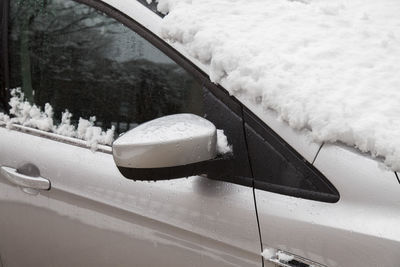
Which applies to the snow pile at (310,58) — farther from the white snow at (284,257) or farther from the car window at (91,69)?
the white snow at (284,257)

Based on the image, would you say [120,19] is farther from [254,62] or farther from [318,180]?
[318,180]

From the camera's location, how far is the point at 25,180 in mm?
2070

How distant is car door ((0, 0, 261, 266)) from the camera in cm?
167

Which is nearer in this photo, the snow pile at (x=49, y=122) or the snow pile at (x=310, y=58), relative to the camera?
the snow pile at (x=310, y=58)

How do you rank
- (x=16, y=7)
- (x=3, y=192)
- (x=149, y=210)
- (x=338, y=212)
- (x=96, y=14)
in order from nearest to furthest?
(x=338, y=212) → (x=149, y=210) → (x=96, y=14) → (x=3, y=192) → (x=16, y=7)

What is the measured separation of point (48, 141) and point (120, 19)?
1.79 feet

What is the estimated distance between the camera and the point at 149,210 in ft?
5.83

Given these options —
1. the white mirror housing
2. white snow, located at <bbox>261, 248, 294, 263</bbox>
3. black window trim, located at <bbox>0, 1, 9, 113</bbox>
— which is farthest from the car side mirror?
black window trim, located at <bbox>0, 1, 9, 113</bbox>

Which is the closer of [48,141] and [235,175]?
[235,175]

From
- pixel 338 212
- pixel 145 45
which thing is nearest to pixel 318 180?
pixel 338 212

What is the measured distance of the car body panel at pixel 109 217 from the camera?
163 cm

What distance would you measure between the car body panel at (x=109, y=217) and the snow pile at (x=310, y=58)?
0.31 meters

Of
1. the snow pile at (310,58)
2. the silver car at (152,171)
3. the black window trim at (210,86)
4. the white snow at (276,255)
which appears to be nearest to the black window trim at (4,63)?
the silver car at (152,171)

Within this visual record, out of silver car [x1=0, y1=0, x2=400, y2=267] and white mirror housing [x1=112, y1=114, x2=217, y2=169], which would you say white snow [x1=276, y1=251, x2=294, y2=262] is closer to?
silver car [x1=0, y1=0, x2=400, y2=267]
